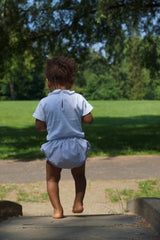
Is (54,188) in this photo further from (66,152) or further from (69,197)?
(69,197)

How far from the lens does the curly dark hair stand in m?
3.73

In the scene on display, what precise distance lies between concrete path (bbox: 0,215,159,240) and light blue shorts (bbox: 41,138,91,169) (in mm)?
547

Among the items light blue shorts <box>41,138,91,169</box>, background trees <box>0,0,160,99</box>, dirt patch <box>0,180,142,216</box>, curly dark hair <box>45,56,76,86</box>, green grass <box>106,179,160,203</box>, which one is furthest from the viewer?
background trees <box>0,0,160,99</box>

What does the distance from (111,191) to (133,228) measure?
13.3 feet

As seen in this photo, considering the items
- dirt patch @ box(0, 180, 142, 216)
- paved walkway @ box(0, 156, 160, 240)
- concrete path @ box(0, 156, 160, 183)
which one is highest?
paved walkway @ box(0, 156, 160, 240)

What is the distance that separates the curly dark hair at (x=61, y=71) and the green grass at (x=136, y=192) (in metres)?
3.47

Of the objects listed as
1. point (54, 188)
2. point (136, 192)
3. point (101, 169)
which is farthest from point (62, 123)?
point (101, 169)

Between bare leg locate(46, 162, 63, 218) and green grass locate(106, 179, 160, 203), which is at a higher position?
bare leg locate(46, 162, 63, 218)

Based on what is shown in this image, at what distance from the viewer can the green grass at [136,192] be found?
6772 millimetres

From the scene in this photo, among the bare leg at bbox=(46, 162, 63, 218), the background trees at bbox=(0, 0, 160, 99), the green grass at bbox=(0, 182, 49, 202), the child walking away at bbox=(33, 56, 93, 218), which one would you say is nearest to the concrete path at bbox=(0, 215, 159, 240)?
the bare leg at bbox=(46, 162, 63, 218)

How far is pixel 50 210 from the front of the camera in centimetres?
636

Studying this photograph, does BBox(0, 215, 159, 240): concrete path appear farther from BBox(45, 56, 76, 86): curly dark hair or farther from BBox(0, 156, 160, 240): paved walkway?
BBox(45, 56, 76, 86): curly dark hair

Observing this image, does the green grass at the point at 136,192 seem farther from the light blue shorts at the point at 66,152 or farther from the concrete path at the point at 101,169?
the light blue shorts at the point at 66,152

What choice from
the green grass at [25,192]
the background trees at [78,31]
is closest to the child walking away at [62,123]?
the green grass at [25,192]
